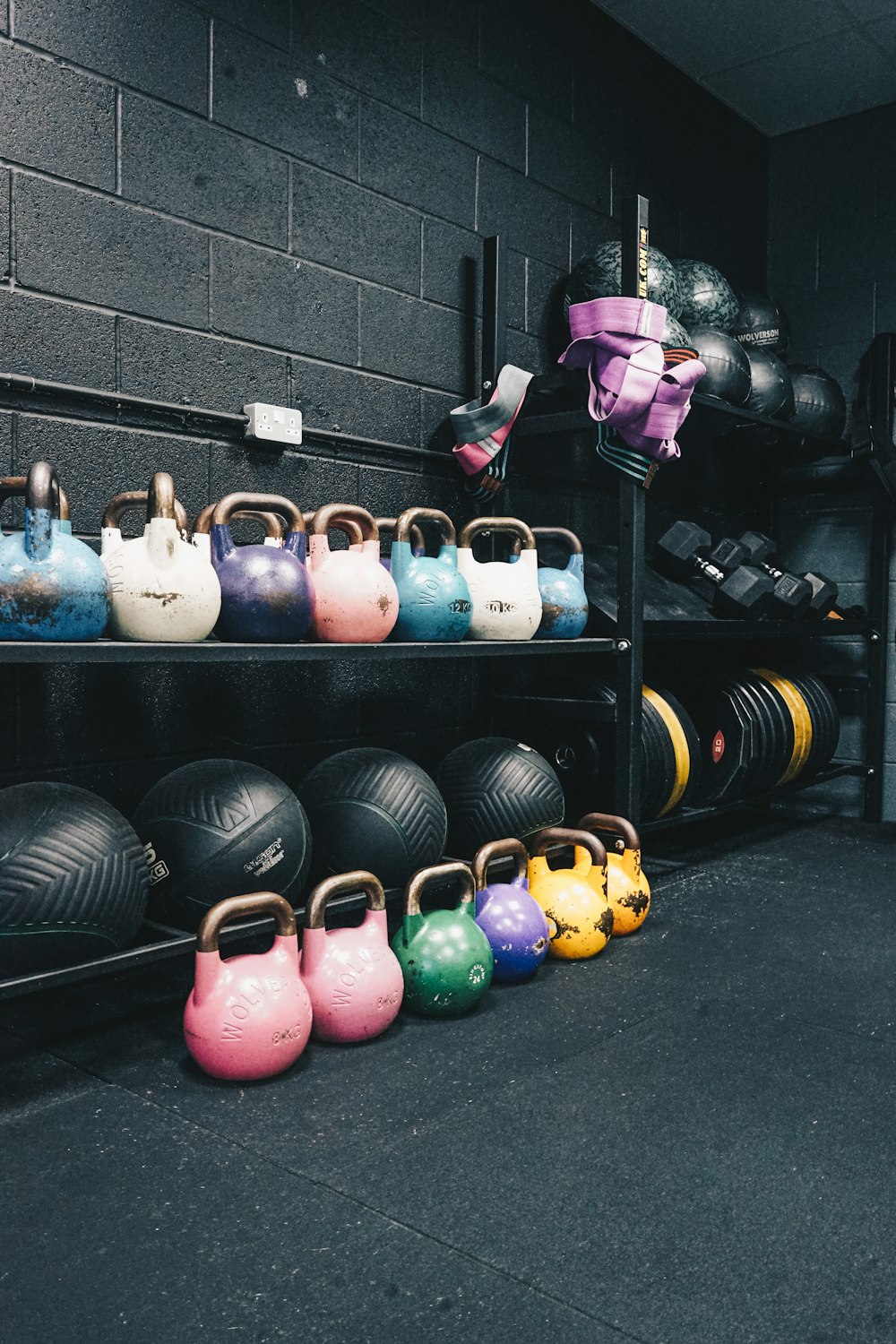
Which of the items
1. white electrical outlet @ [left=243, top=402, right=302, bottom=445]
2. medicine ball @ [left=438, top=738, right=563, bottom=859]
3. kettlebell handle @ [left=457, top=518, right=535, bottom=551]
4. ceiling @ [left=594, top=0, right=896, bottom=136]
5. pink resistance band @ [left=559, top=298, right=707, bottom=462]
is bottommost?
medicine ball @ [left=438, top=738, right=563, bottom=859]

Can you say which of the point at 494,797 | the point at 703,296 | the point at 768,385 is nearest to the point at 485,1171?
the point at 494,797

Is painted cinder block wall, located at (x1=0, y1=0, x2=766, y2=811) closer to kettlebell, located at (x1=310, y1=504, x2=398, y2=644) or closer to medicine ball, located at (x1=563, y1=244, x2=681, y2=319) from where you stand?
medicine ball, located at (x1=563, y1=244, x2=681, y2=319)

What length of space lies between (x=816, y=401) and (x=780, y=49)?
1380mm

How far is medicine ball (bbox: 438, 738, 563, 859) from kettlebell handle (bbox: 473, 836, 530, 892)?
0.19 metres

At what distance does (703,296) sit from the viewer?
373cm

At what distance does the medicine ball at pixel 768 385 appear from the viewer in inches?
145

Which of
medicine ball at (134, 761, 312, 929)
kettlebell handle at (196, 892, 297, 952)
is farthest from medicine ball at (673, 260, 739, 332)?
kettlebell handle at (196, 892, 297, 952)

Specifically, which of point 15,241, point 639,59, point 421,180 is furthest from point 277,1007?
point 639,59

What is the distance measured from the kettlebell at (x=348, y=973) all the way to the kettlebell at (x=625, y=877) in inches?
32.8

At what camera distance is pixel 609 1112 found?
176 cm

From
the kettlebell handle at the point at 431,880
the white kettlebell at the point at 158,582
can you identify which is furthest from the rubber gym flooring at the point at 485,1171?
the white kettlebell at the point at 158,582

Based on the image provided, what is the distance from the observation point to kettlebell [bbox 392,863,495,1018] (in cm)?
213

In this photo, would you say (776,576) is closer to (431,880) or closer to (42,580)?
(431,880)

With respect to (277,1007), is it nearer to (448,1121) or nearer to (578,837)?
(448,1121)
